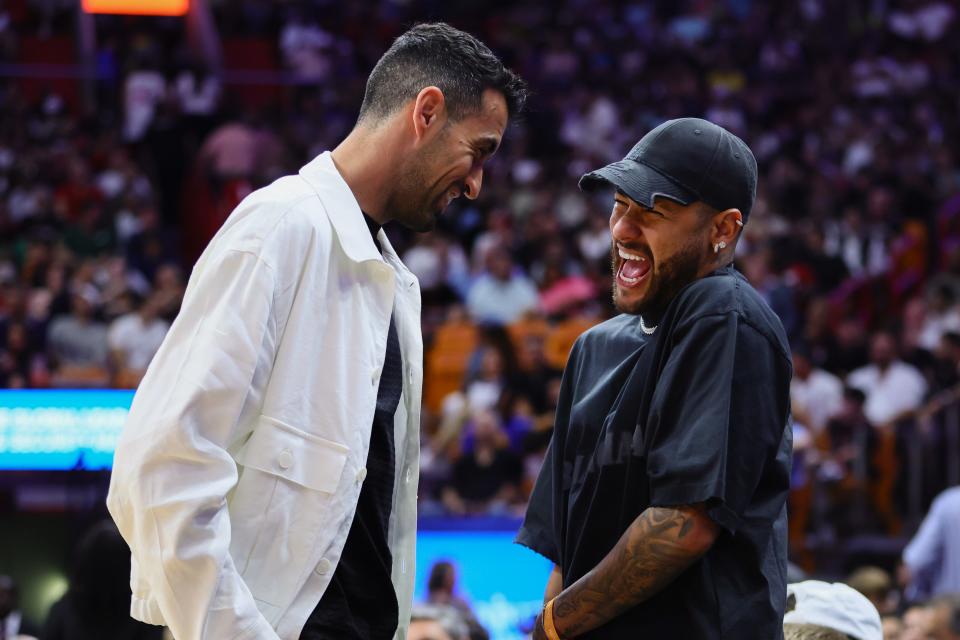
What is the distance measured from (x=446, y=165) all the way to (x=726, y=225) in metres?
0.65

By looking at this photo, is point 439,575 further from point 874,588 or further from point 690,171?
point 690,171

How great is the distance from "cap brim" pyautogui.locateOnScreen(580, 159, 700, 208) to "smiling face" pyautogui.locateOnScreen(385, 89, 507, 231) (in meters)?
0.36

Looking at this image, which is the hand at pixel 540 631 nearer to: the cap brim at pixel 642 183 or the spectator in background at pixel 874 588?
the cap brim at pixel 642 183

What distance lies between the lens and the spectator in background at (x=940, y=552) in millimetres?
8398

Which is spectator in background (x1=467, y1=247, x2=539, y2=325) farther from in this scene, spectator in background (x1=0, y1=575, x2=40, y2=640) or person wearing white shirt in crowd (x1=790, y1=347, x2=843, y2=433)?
spectator in background (x1=0, y1=575, x2=40, y2=640)

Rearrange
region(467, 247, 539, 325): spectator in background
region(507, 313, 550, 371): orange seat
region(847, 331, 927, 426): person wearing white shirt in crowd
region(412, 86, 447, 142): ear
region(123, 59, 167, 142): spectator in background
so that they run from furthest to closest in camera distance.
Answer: region(123, 59, 167, 142): spectator in background → region(467, 247, 539, 325): spectator in background → region(847, 331, 927, 426): person wearing white shirt in crowd → region(507, 313, 550, 371): orange seat → region(412, 86, 447, 142): ear

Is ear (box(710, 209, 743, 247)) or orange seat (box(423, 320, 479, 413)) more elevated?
ear (box(710, 209, 743, 247))

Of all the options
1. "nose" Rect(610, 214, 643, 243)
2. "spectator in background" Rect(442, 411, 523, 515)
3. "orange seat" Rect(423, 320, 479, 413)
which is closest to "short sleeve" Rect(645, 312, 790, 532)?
"nose" Rect(610, 214, 643, 243)

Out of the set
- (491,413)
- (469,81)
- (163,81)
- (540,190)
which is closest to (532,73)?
(540,190)

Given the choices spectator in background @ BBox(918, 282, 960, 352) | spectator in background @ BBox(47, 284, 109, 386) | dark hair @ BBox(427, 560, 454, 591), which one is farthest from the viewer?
spectator in background @ BBox(918, 282, 960, 352)

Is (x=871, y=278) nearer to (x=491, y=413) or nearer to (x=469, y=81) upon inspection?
(x=491, y=413)

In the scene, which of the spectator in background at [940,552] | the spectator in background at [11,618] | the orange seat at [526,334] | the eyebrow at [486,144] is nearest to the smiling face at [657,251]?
the eyebrow at [486,144]

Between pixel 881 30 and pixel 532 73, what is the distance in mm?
5801

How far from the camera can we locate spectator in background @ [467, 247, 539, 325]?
13844mm
